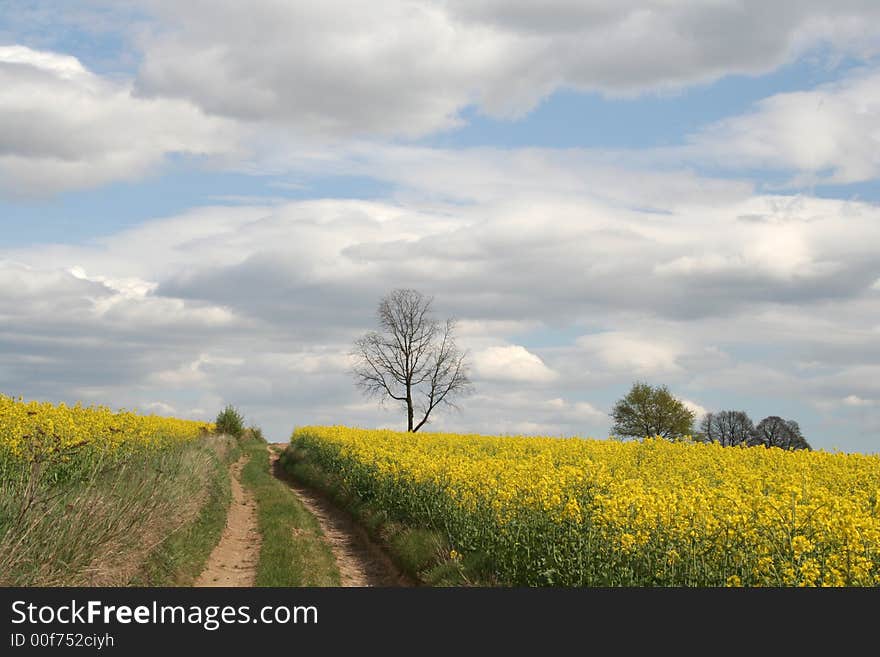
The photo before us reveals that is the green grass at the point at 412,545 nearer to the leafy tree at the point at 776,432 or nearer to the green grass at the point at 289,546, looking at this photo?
the green grass at the point at 289,546

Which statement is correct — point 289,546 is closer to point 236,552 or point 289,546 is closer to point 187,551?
point 236,552

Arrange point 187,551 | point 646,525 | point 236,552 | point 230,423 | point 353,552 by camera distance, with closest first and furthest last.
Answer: point 646,525 < point 187,551 < point 236,552 < point 353,552 < point 230,423

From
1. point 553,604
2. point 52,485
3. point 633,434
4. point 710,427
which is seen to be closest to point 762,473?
point 553,604

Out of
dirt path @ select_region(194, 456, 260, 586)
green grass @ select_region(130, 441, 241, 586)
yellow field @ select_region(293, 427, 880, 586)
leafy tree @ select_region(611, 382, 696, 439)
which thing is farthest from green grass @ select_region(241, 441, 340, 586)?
leafy tree @ select_region(611, 382, 696, 439)

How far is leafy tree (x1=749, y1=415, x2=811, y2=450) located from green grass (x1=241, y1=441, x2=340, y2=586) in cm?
5305

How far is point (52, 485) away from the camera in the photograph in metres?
14.2

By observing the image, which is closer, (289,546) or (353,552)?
(289,546)

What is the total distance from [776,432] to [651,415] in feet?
39.6

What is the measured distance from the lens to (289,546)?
57.4ft

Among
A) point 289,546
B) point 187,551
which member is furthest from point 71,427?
point 289,546

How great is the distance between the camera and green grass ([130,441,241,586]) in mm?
13045

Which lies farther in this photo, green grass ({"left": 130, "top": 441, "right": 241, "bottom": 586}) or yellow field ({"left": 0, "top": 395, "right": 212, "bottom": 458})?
yellow field ({"left": 0, "top": 395, "right": 212, "bottom": 458})

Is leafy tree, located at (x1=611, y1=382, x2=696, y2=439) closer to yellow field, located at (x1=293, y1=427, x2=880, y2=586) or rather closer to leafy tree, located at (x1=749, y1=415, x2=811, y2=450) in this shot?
leafy tree, located at (x1=749, y1=415, x2=811, y2=450)

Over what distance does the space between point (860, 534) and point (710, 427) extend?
6640cm
